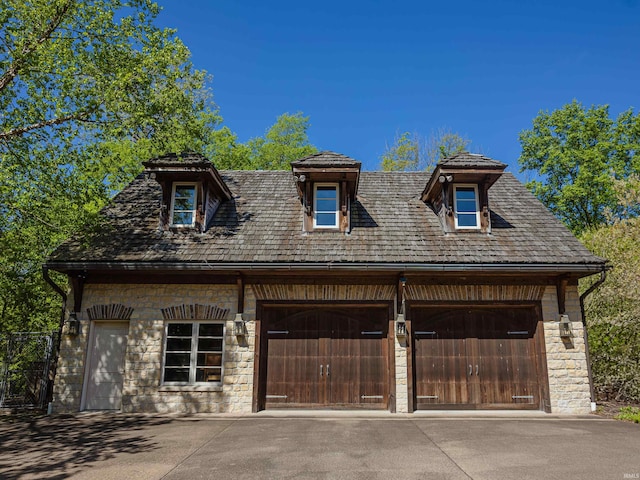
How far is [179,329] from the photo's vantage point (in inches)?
384

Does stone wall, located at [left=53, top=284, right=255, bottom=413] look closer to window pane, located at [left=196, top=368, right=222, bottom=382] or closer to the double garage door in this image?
window pane, located at [left=196, top=368, right=222, bottom=382]

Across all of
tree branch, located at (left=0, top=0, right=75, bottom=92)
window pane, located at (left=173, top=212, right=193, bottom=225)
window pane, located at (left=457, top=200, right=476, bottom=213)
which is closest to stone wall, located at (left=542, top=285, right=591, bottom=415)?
window pane, located at (left=457, top=200, right=476, bottom=213)

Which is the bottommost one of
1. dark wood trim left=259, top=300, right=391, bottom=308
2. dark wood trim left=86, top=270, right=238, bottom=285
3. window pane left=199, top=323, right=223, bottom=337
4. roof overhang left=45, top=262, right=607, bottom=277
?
window pane left=199, top=323, right=223, bottom=337

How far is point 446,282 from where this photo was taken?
9797 millimetres

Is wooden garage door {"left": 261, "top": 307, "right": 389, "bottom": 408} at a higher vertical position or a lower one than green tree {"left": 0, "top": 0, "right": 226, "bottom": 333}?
lower

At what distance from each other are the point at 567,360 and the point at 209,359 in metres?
8.29

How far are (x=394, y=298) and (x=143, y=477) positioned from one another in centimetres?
635

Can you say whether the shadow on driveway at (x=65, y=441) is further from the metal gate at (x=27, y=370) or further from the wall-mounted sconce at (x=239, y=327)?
the wall-mounted sconce at (x=239, y=327)

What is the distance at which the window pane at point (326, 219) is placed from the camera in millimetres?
10898

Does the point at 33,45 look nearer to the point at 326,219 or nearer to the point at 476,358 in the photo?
the point at 326,219

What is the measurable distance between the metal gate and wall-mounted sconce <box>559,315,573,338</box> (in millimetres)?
11993

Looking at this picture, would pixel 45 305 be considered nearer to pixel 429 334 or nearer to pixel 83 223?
pixel 83 223

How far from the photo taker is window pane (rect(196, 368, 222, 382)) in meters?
9.51

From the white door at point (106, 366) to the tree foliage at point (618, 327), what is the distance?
39.3 feet
